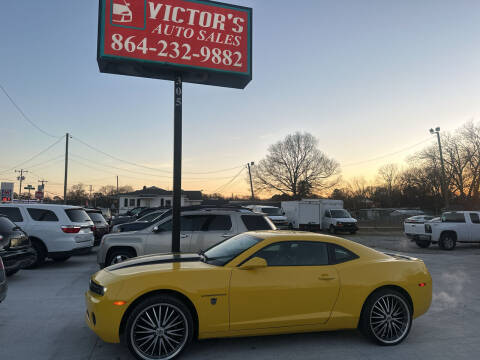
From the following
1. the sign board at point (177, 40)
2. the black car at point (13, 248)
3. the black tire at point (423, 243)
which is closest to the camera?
the black car at point (13, 248)

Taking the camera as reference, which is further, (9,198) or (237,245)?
(9,198)

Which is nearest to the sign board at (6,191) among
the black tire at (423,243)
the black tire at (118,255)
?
the black tire at (118,255)

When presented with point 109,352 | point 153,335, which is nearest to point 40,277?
point 109,352

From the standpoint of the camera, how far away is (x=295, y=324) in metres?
4.35

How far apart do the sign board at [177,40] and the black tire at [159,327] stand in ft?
22.6

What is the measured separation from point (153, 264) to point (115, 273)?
470 millimetres

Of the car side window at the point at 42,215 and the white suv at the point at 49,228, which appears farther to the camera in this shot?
the car side window at the point at 42,215

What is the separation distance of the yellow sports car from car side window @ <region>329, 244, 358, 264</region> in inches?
0.5

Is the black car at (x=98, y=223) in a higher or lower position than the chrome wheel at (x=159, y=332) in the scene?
higher

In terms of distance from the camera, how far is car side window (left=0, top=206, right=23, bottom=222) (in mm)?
10227

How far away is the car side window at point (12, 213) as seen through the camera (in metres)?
10.2

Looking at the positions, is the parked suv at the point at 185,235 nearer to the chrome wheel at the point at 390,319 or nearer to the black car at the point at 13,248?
the black car at the point at 13,248

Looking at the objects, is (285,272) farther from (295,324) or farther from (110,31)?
(110,31)

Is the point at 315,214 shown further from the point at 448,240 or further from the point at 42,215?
the point at 42,215
